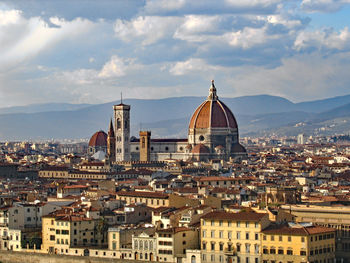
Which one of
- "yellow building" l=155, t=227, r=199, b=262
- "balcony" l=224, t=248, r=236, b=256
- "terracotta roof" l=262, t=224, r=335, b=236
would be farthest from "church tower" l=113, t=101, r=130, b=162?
"terracotta roof" l=262, t=224, r=335, b=236

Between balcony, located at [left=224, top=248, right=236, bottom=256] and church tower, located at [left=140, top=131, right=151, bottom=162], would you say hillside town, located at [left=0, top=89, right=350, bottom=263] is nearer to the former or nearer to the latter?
balcony, located at [left=224, top=248, right=236, bottom=256]

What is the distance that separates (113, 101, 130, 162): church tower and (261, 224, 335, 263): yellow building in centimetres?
12171

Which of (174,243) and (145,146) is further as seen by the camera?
(145,146)

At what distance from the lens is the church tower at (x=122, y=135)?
571 feet

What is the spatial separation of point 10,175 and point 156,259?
260 feet

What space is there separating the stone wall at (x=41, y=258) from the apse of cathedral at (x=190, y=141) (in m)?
109

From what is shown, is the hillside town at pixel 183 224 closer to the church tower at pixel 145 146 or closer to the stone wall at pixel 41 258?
the stone wall at pixel 41 258

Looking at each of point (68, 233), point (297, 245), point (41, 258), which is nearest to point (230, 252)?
point (297, 245)

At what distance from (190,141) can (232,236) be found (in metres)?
124

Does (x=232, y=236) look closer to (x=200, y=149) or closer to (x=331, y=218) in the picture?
(x=331, y=218)

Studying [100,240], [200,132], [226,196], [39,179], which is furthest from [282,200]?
[200,132]

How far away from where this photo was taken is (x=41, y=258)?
59.6 metres

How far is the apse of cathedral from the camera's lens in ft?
566

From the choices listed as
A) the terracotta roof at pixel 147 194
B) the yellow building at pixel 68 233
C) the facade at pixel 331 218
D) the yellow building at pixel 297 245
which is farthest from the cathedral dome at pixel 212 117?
the yellow building at pixel 297 245
